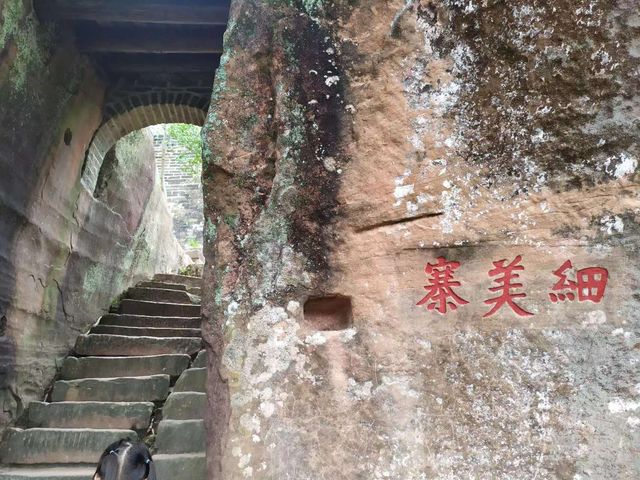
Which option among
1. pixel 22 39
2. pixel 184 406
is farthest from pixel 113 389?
pixel 22 39

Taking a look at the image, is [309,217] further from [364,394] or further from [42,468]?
[42,468]

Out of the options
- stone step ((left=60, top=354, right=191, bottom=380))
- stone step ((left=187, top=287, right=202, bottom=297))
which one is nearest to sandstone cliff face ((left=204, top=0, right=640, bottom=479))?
stone step ((left=60, top=354, right=191, bottom=380))

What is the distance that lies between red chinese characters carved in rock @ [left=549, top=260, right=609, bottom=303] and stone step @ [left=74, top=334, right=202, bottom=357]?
350 cm

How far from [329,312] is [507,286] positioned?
731 mm

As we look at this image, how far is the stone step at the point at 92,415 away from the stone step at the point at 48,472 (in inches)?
14.7

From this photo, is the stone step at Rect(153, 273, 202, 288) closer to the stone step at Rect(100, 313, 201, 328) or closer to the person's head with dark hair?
the stone step at Rect(100, 313, 201, 328)

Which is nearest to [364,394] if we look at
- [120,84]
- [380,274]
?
[380,274]

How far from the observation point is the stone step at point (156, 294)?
6.56 metres

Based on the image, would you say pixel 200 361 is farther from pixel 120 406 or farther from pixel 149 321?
pixel 149 321

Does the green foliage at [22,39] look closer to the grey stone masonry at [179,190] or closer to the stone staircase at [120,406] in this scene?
the stone staircase at [120,406]

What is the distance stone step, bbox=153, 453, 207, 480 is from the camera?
366 cm

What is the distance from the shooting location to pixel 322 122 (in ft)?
8.29

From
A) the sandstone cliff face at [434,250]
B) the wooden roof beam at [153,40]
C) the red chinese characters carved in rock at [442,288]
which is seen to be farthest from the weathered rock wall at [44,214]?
the red chinese characters carved in rock at [442,288]

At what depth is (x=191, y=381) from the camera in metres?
4.46
